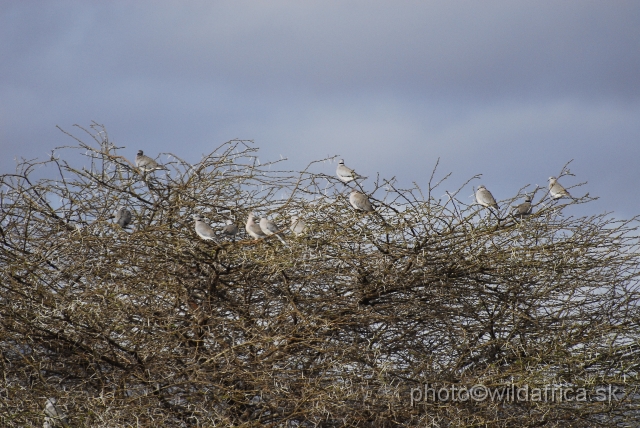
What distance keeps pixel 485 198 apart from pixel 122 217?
3749 mm

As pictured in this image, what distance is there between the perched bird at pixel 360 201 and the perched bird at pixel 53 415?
10.7 feet

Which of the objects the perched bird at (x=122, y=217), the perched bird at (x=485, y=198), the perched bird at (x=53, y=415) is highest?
the perched bird at (x=485, y=198)

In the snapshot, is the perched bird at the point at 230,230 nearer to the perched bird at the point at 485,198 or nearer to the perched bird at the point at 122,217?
the perched bird at the point at 122,217

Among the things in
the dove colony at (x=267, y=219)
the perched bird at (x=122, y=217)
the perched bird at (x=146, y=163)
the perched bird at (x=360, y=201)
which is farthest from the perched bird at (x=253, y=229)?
the perched bird at (x=146, y=163)

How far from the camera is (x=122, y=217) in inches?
307

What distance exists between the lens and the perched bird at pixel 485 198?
7.93m

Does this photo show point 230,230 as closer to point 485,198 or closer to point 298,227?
point 298,227

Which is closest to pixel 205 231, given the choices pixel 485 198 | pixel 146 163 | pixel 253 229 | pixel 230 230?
pixel 230 230

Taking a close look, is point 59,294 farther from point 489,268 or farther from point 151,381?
point 489,268

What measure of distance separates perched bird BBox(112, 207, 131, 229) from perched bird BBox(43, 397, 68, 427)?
1.91 m

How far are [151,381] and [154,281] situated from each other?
38.8 inches

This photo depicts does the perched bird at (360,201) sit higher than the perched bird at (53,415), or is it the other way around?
the perched bird at (360,201)

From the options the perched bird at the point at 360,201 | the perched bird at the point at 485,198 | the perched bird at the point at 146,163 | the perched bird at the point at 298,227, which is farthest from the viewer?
the perched bird at the point at 146,163

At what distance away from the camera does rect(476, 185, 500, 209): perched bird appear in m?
7.93
